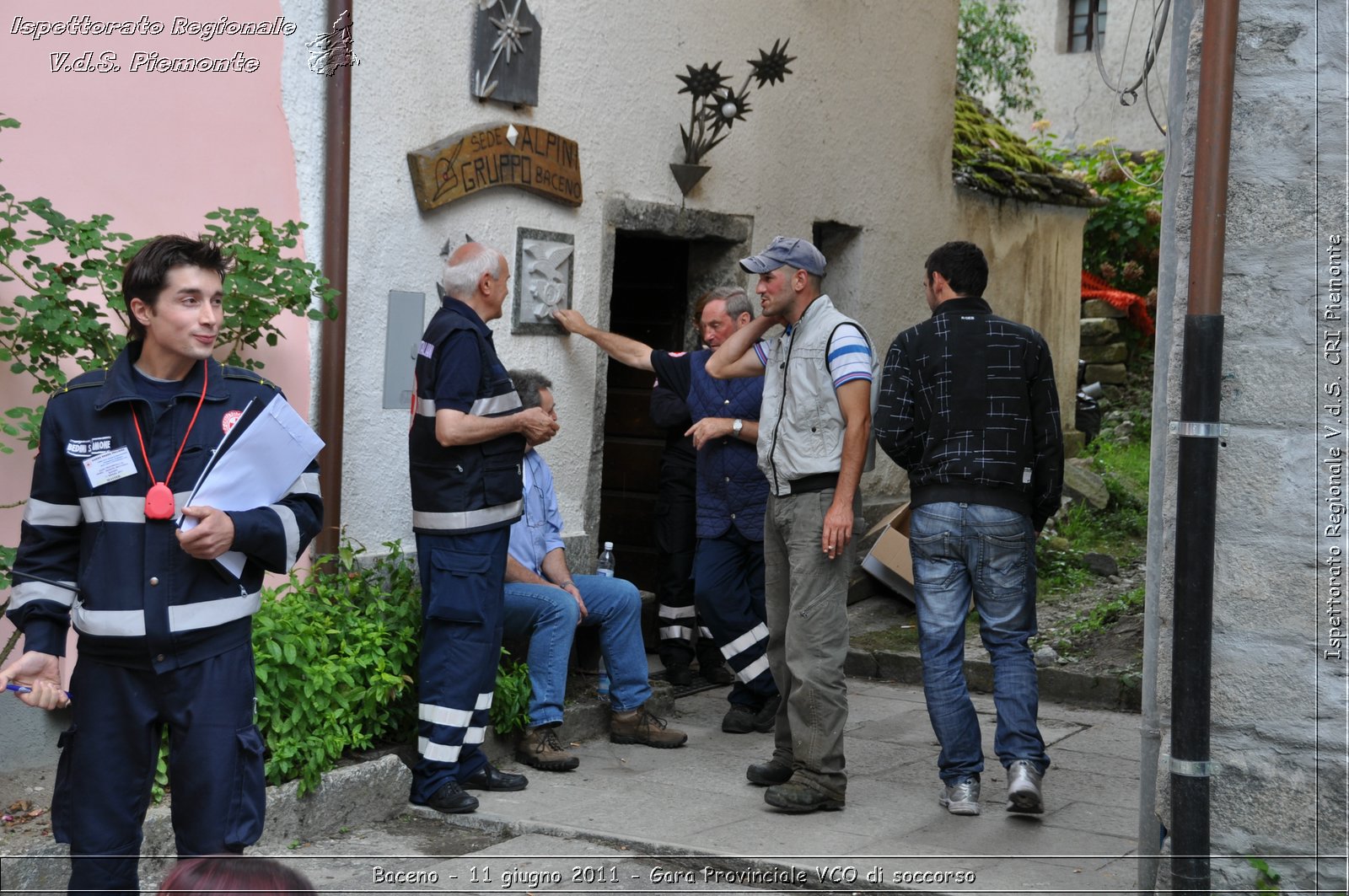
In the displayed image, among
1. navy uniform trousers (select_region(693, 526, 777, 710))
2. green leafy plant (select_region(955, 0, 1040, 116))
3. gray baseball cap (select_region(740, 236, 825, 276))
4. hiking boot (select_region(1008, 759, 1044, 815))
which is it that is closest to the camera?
hiking boot (select_region(1008, 759, 1044, 815))

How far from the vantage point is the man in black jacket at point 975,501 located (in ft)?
17.4

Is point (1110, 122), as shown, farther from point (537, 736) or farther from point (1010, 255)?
point (537, 736)

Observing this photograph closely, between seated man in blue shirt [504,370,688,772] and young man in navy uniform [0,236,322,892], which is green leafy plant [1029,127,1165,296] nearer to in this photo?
seated man in blue shirt [504,370,688,772]

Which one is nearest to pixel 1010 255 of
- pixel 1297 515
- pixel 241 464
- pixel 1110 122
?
pixel 1297 515

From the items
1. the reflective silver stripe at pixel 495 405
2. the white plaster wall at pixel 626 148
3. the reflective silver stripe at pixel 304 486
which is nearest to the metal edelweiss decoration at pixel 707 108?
the white plaster wall at pixel 626 148

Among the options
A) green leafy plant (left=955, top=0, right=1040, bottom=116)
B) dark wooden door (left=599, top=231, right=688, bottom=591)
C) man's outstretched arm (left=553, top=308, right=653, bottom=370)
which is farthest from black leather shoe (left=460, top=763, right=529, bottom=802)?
green leafy plant (left=955, top=0, right=1040, bottom=116)

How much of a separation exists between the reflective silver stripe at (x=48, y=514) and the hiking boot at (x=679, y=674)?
4.32m

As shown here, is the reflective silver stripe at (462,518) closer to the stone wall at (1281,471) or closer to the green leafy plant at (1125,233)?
the stone wall at (1281,471)

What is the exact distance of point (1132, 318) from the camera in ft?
51.9

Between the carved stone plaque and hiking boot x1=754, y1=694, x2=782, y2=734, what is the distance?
2.03m

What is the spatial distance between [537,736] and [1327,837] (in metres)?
3.15

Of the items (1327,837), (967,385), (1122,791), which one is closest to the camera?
(1327,837)

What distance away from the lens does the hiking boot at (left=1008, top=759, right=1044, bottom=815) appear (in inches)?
206

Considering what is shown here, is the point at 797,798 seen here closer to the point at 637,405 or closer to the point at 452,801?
the point at 452,801
